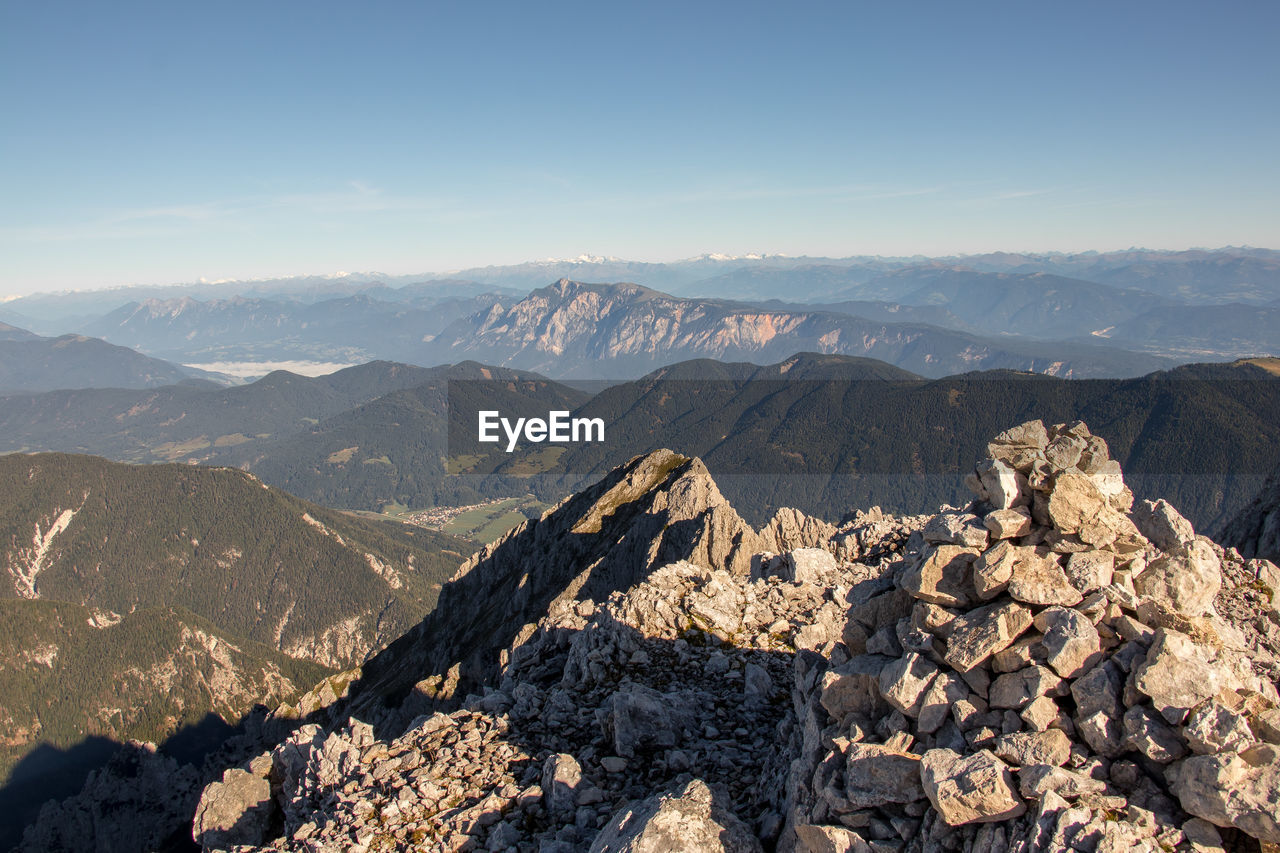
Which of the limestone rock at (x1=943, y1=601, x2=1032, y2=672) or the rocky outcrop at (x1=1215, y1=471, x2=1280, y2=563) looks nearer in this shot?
the limestone rock at (x1=943, y1=601, x2=1032, y2=672)

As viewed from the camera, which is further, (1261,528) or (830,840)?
(1261,528)

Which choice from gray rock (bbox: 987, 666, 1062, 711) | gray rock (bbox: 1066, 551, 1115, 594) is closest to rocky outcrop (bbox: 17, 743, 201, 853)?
gray rock (bbox: 987, 666, 1062, 711)

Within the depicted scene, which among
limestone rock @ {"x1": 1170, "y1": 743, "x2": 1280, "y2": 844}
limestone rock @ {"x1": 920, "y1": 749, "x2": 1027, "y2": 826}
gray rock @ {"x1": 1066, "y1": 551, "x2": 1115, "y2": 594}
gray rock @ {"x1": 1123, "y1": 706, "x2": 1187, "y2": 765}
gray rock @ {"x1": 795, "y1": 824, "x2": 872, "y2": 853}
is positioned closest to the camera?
limestone rock @ {"x1": 1170, "y1": 743, "x2": 1280, "y2": 844}

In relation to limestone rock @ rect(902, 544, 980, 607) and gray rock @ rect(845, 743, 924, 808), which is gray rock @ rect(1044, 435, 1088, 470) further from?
gray rock @ rect(845, 743, 924, 808)

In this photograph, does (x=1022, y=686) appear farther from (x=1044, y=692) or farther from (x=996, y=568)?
(x=996, y=568)

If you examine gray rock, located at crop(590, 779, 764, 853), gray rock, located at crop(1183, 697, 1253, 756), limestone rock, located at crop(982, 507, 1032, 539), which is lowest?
gray rock, located at crop(590, 779, 764, 853)

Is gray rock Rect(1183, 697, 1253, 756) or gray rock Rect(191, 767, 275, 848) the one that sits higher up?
gray rock Rect(1183, 697, 1253, 756)

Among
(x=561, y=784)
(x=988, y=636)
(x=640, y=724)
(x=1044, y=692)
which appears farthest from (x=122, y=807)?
(x=1044, y=692)
